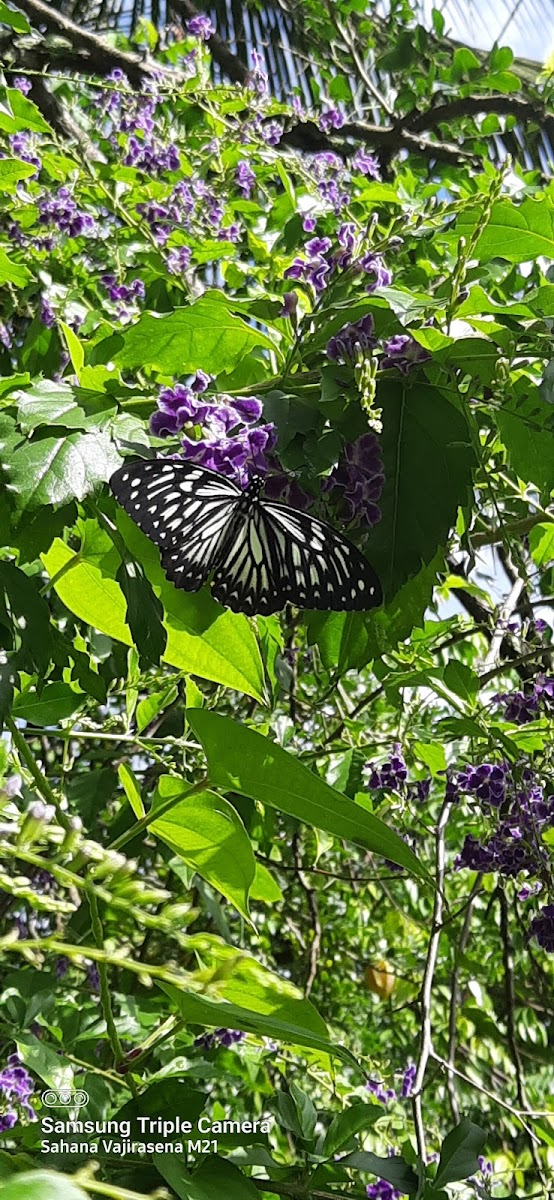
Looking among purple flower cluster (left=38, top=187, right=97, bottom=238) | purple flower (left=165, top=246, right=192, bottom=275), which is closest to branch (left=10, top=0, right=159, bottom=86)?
→ purple flower cluster (left=38, top=187, right=97, bottom=238)

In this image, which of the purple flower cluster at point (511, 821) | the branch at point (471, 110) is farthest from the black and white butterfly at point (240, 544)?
the branch at point (471, 110)

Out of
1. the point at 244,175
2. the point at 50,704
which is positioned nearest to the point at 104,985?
the point at 50,704

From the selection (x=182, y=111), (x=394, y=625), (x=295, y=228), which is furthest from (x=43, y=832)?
(x=182, y=111)

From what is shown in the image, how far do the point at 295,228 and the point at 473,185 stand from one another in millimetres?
608

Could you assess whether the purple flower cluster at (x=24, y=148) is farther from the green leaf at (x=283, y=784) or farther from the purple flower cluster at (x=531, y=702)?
the green leaf at (x=283, y=784)

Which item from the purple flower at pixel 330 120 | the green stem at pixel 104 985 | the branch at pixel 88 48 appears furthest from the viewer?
the purple flower at pixel 330 120

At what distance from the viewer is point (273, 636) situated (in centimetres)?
92

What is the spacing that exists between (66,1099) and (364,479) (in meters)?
0.60

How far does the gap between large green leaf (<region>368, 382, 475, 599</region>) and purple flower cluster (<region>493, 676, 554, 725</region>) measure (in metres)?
0.59

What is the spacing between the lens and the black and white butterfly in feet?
2.36

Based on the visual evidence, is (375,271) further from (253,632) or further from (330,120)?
(330,120)

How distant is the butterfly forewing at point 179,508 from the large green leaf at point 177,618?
2 centimetres

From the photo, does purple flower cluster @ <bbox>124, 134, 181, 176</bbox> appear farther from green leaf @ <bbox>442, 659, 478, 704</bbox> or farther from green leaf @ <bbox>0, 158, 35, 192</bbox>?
green leaf @ <bbox>442, 659, 478, 704</bbox>

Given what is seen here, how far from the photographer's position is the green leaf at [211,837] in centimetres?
72
